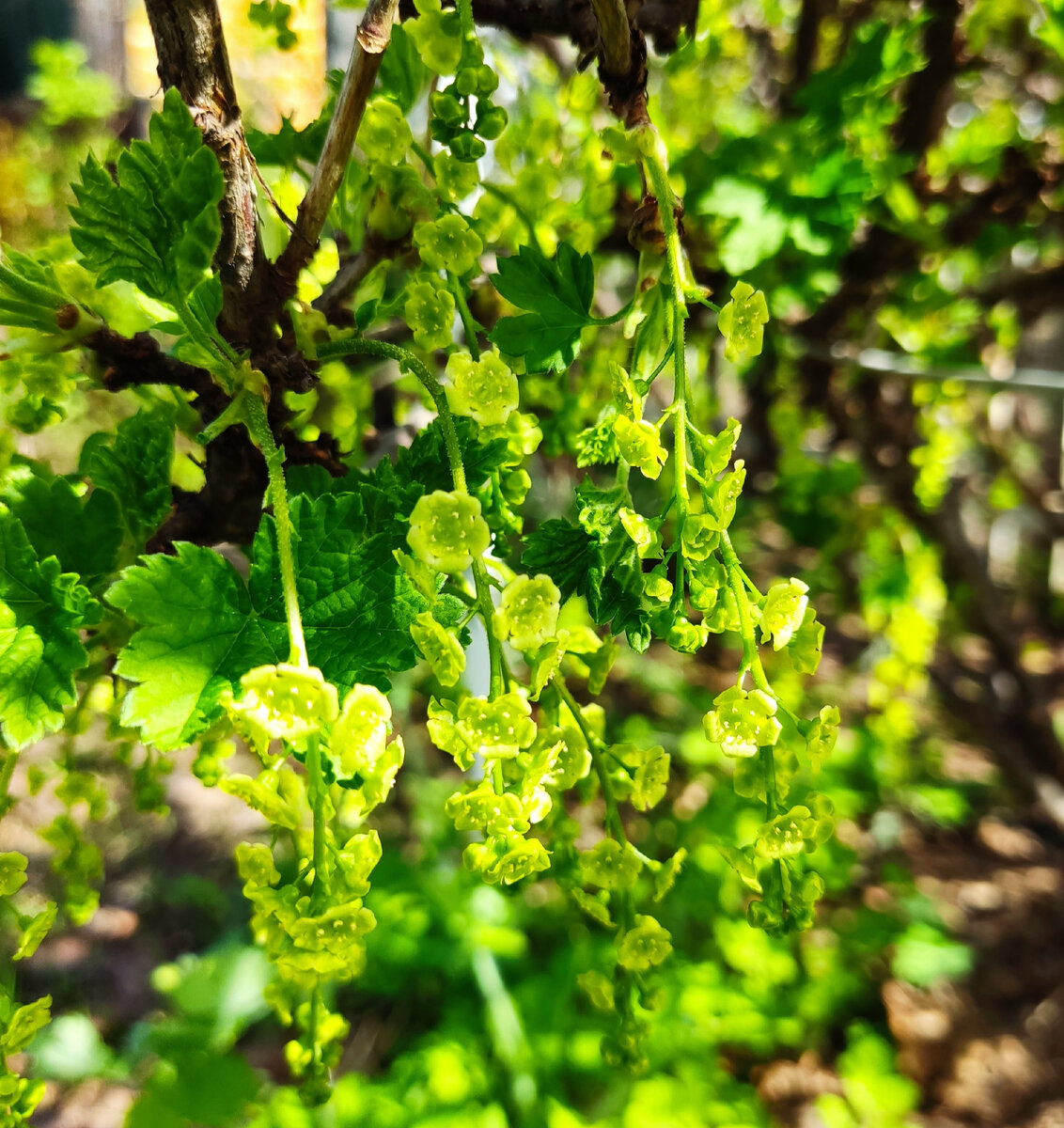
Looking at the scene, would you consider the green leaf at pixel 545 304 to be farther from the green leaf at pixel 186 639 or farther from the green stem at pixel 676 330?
the green leaf at pixel 186 639

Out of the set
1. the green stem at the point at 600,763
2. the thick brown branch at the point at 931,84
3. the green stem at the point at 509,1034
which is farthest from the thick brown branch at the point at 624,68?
the green stem at the point at 509,1034

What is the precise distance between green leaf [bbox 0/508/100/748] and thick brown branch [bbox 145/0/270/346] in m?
0.18

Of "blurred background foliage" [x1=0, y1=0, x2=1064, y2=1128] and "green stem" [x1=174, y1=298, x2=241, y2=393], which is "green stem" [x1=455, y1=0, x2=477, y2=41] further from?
"green stem" [x1=174, y1=298, x2=241, y2=393]

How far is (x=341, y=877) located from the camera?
38 centimetres

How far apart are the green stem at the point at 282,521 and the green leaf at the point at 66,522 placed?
0.15 meters

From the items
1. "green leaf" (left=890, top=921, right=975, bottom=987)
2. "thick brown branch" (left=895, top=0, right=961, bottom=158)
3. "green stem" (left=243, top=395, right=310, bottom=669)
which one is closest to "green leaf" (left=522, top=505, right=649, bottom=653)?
"green stem" (left=243, top=395, right=310, bottom=669)

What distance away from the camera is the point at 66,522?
0.53 m

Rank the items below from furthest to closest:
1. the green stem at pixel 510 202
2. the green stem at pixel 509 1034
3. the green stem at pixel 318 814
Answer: the green stem at pixel 509 1034 → the green stem at pixel 510 202 → the green stem at pixel 318 814

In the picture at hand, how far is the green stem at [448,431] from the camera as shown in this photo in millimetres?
396

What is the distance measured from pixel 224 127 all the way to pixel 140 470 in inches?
9.1

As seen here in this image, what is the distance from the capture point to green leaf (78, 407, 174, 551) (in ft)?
1.81

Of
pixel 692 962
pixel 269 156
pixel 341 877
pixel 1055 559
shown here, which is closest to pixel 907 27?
pixel 269 156

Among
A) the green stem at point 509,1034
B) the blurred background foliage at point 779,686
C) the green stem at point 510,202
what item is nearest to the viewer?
the green stem at point 510,202

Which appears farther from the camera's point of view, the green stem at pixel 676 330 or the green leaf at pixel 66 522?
the green leaf at pixel 66 522
